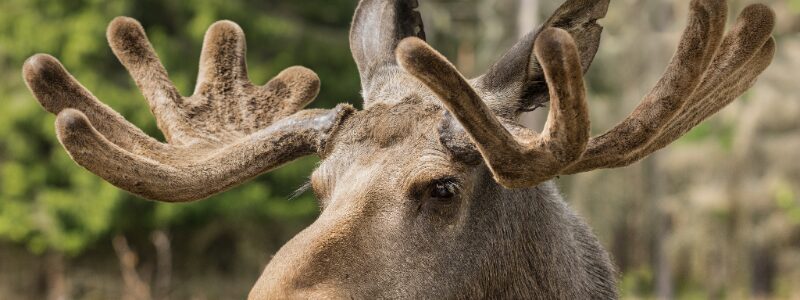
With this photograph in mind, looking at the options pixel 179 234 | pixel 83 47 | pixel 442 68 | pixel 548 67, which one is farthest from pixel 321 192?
Result: pixel 179 234

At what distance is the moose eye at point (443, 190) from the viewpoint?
3.75 meters

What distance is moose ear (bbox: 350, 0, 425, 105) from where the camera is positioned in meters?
4.65

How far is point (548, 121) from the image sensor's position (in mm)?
3477

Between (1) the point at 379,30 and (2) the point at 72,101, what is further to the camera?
(1) the point at 379,30

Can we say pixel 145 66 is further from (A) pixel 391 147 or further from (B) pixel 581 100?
(B) pixel 581 100

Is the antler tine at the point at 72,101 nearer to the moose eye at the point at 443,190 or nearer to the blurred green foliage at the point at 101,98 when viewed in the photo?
the moose eye at the point at 443,190

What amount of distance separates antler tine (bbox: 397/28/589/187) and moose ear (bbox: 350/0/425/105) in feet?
3.67

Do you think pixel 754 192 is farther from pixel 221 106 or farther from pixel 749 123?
pixel 221 106

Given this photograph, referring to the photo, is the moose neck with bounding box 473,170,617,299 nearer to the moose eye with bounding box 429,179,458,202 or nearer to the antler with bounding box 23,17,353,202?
the moose eye with bounding box 429,179,458,202

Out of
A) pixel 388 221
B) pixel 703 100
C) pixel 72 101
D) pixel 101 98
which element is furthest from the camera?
pixel 101 98

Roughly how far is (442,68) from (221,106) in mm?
1741

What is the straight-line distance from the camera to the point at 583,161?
365 cm

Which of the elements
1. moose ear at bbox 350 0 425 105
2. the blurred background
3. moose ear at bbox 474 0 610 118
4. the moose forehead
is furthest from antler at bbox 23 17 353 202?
the blurred background

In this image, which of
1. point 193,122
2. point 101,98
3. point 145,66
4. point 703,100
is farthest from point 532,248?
point 101,98
